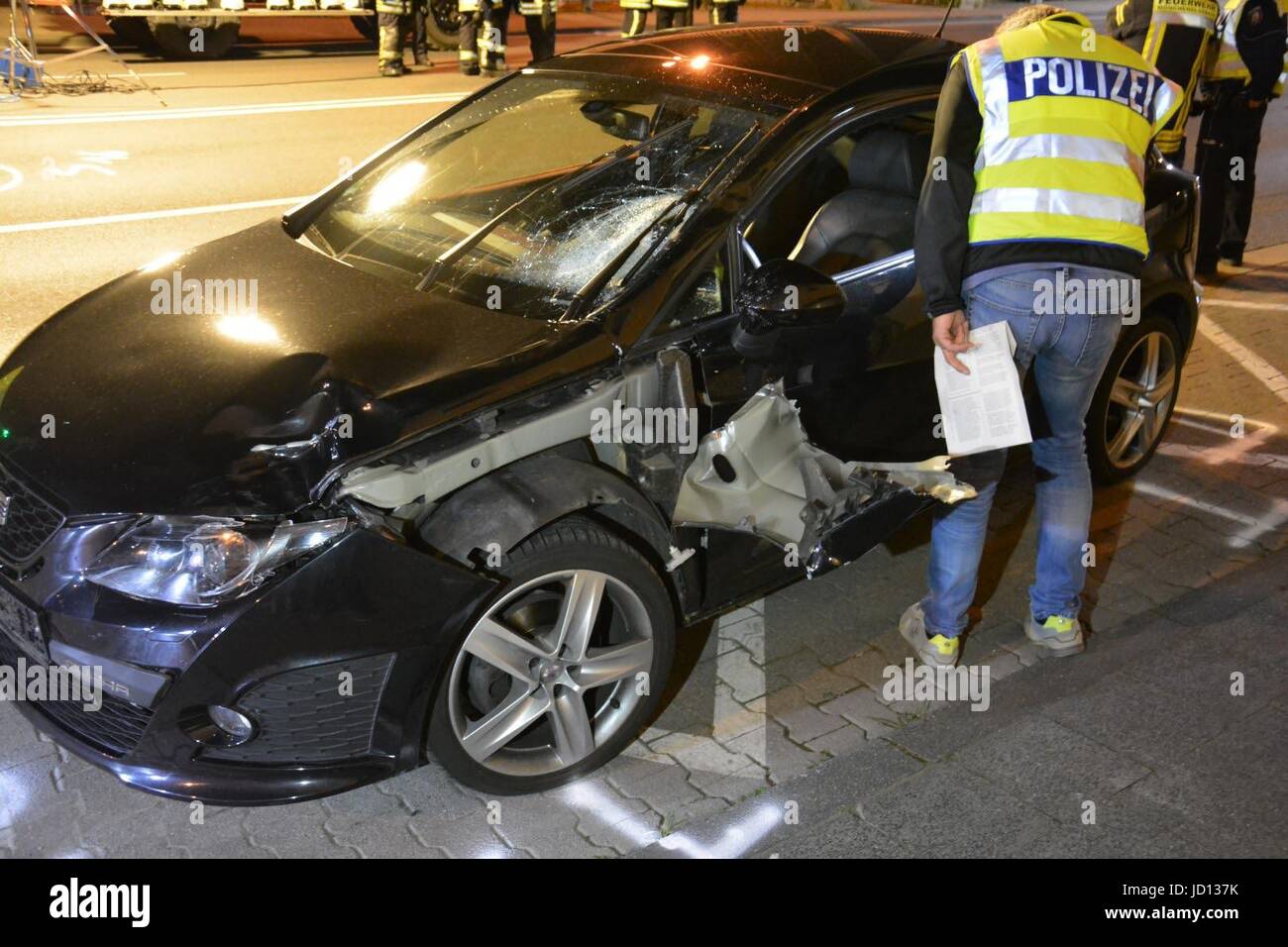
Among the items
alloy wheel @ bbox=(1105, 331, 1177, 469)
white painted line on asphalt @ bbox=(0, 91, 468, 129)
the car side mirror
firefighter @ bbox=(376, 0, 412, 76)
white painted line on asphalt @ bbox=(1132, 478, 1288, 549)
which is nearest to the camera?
the car side mirror

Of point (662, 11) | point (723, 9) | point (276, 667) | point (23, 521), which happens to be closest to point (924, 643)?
point (276, 667)

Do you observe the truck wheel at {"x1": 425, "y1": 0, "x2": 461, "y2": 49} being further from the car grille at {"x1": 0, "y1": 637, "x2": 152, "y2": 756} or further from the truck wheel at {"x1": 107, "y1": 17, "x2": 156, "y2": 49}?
the car grille at {"x1": 0, "y1": 637, "x2": 152, "y2": 756}

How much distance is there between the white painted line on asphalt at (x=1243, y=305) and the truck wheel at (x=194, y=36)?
10.6 metres

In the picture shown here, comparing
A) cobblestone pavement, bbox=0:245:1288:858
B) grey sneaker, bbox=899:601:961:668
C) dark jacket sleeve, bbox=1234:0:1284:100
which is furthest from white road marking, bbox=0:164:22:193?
dark jacket sleeve, bbox=1234:0:1284:100

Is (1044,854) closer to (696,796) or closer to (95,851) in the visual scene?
(696,796)

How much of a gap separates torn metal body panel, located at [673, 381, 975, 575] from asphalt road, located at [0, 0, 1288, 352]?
13.0 feet

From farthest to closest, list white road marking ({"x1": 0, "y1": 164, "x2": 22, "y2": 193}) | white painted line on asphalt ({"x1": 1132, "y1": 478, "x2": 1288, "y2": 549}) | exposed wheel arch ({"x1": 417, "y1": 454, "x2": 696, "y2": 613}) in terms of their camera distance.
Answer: white road marking ({"x1": 0, "y1": 164, "x2": 22, "y2": 193}) < white painted line on asphalt ({"x1": 1132, "y1": 478, "x2": 1288, "y2": 549}) < exposed wheel arch ({"x1": 417, "y1": 454, "x2": 696, "y2": 613})

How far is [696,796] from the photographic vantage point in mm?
3402

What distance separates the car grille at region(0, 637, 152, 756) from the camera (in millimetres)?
2898

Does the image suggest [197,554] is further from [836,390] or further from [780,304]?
[836,390]

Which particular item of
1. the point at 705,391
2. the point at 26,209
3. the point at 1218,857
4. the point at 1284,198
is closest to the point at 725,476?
the point at 705,391

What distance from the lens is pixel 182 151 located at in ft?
32.0

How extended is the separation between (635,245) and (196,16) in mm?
11632

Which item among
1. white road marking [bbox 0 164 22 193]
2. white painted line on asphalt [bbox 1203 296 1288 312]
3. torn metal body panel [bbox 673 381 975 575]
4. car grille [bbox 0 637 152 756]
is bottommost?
white painted line on asphalt [bbox 1203 296 1288 312]
